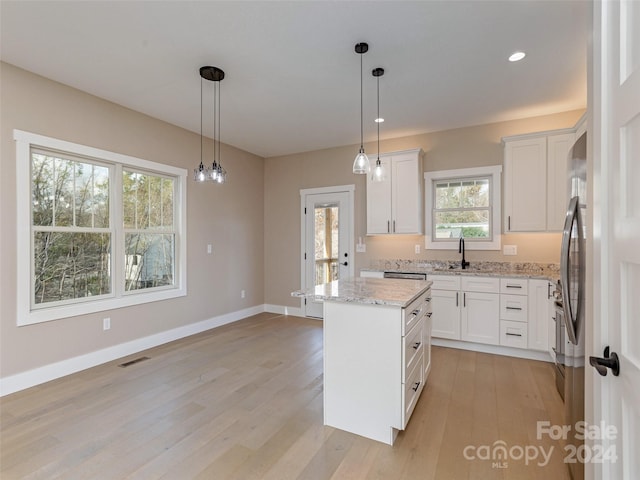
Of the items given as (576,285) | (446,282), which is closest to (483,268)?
(446,282)

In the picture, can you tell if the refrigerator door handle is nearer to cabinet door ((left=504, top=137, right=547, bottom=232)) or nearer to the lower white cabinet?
the lower white cabinet

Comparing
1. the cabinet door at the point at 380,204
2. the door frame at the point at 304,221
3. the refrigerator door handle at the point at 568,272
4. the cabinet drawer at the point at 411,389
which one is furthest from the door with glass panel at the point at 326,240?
the refrigerator door handle at the point at 568,272

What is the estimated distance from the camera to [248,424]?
2229 millimetres

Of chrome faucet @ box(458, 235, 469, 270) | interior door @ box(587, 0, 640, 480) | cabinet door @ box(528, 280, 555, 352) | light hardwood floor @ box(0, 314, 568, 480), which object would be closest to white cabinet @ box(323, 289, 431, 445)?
light hardwood floor @ box(0, 314, 568, 480)

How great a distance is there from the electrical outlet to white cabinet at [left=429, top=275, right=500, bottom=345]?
672 millimetres

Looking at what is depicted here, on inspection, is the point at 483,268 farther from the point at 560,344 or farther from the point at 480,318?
the point at 560,344

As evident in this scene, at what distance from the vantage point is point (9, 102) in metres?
2.71

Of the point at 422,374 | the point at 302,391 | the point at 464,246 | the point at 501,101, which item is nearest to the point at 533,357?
the point at 464,246

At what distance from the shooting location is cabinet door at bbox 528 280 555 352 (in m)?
3.35

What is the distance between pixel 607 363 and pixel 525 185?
3.33 meters

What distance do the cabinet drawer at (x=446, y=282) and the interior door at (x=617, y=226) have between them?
2734mm

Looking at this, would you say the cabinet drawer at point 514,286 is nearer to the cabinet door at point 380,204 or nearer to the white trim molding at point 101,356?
the cabinet door at point 380,204

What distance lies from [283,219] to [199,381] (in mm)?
3296

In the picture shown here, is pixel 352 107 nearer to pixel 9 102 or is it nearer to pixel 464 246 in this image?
pixel 464 246
